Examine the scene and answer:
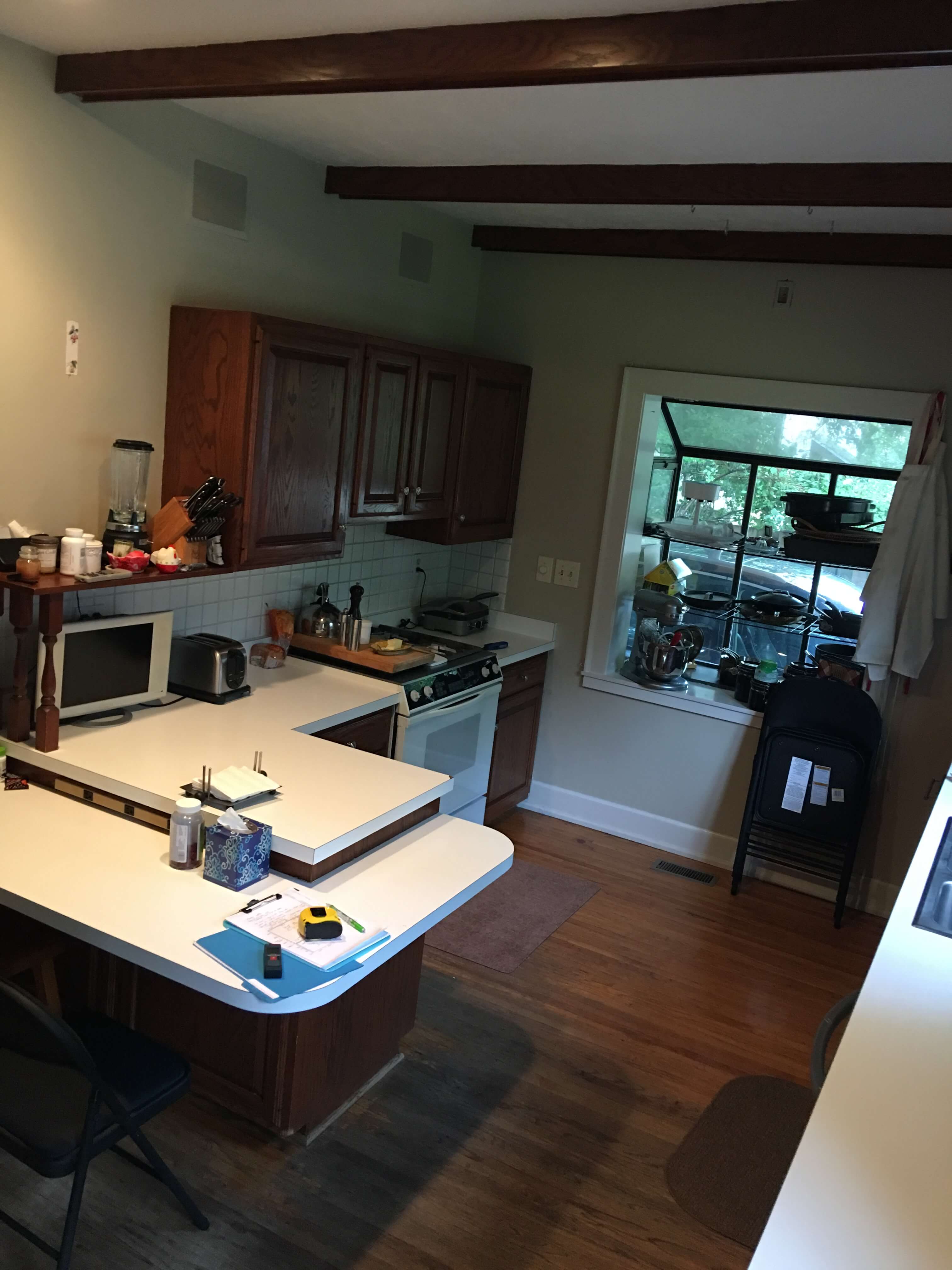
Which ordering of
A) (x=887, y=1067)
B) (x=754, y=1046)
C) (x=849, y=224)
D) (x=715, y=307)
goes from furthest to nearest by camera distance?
1. (x=715, y=307)
2. (x=849, y=224)
3. (x=754, y=1046)
4. (x=887, y=1067)

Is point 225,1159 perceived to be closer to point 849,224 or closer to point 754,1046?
point 754,1046

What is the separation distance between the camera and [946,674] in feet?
14.1

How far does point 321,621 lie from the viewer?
165 inches

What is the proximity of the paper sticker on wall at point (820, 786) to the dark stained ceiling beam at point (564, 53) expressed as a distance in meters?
3.05

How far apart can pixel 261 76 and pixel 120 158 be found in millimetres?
832

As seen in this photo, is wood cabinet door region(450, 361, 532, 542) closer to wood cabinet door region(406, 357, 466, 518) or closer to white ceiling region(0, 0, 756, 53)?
wood cabinet door region(406, 357, 466, 518)

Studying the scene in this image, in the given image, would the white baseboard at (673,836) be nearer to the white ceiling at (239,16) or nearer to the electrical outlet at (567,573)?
the electrical outlet at (567,573)

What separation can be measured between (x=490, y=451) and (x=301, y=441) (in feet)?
4.77

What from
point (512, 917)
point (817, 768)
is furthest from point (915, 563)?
point (512, 917)

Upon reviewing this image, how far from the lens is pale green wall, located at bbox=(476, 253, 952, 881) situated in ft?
14.0

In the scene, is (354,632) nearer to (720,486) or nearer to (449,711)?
(449,711)

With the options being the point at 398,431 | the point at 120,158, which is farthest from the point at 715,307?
the point at 120,158

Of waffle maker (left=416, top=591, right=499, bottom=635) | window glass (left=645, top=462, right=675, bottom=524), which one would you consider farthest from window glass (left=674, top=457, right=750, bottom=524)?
waffle maker (left=416, top=591, right=499, bottom=635)

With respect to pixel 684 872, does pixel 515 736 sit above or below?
above
